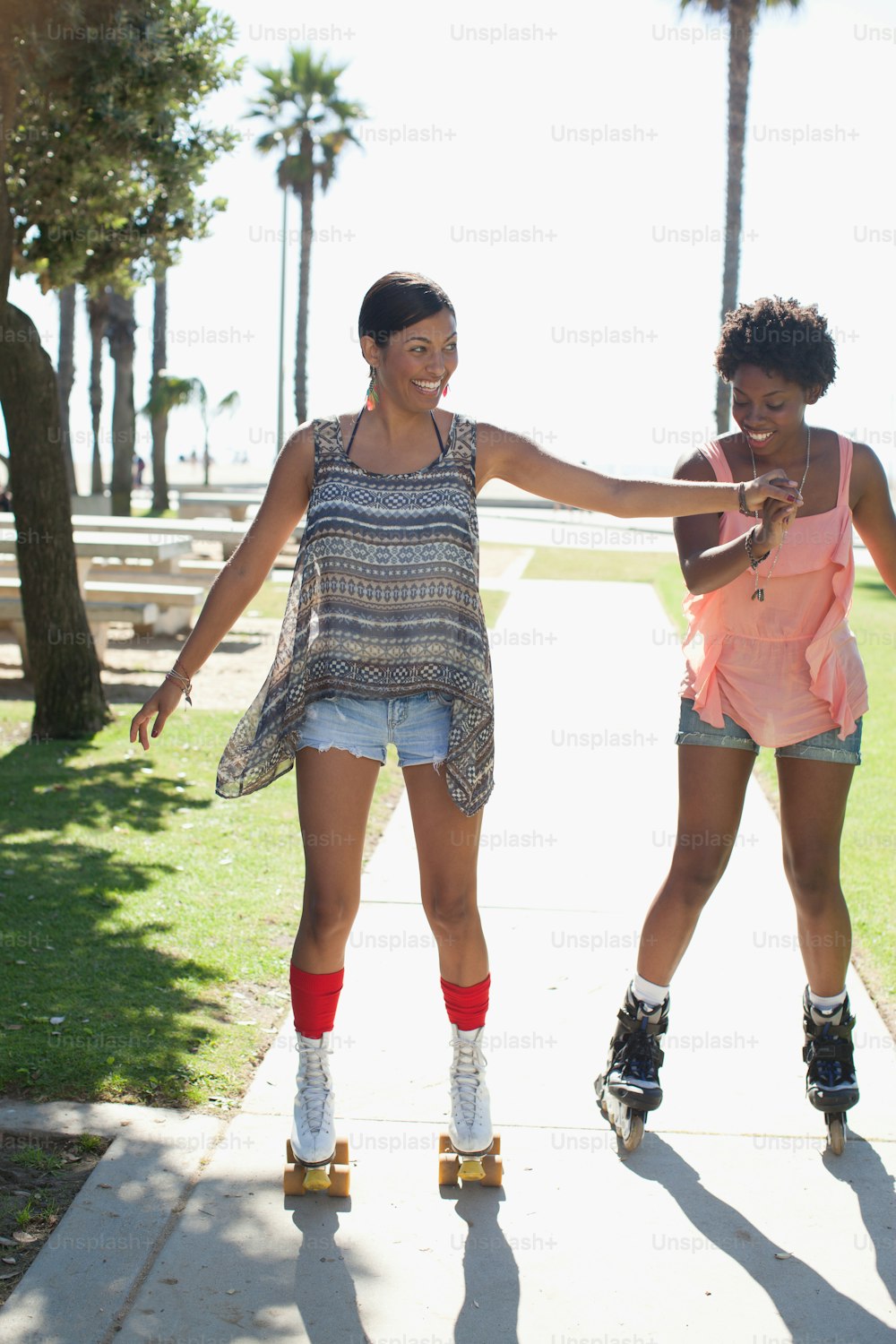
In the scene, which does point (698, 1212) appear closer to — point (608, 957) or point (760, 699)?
point (760, 699)

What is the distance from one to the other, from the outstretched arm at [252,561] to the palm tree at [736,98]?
2037cm

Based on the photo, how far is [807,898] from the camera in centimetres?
338

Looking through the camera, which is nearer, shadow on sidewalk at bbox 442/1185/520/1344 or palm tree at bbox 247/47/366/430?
shadow on sidewalk at bbox 442/1185/520/1344

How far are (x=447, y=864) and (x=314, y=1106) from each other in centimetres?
62

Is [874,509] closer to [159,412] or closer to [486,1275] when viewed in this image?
[486,1275]

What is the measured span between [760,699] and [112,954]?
2.51 m

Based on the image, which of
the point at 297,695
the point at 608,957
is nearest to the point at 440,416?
the point at 297,695

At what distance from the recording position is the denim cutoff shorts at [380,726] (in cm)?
305

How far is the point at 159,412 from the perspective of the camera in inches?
1380

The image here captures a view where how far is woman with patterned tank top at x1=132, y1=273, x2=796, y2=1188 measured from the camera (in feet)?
9.91

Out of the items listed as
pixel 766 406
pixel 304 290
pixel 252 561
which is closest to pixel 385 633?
pixel 252 561

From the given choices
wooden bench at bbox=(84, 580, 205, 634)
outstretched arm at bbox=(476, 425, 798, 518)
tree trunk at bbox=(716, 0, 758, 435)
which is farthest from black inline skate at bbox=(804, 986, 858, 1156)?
tree trunk at bbox=(716, 0, 758, 435)

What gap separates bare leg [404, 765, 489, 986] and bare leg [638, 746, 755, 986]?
1.67ft

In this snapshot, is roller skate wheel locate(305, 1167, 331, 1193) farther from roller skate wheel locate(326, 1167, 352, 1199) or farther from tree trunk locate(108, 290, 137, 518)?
tree trunk locate(108, 290, 137, 518)
